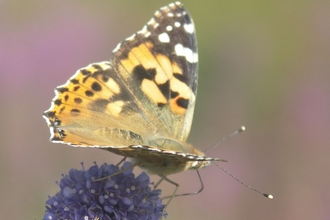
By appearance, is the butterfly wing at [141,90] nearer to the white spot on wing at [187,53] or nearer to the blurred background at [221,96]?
the white spot on wing at [187,53]

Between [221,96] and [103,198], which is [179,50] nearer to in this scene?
[103,198]

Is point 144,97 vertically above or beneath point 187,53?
beneath

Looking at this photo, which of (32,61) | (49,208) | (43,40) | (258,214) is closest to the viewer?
(49,208)

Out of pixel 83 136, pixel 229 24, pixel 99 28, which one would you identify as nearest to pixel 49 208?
pixel 83 136

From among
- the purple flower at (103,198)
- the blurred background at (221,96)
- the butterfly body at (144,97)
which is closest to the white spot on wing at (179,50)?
the butterfly body at (144,97)

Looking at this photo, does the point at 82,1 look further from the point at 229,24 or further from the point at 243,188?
the point at 243,188

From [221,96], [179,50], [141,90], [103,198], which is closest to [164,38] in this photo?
[179,50]

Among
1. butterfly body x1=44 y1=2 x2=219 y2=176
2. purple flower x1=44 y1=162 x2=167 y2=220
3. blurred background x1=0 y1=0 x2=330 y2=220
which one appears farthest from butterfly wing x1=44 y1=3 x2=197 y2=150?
blurred background x1=0 y1=0 x2=330 y2=220
